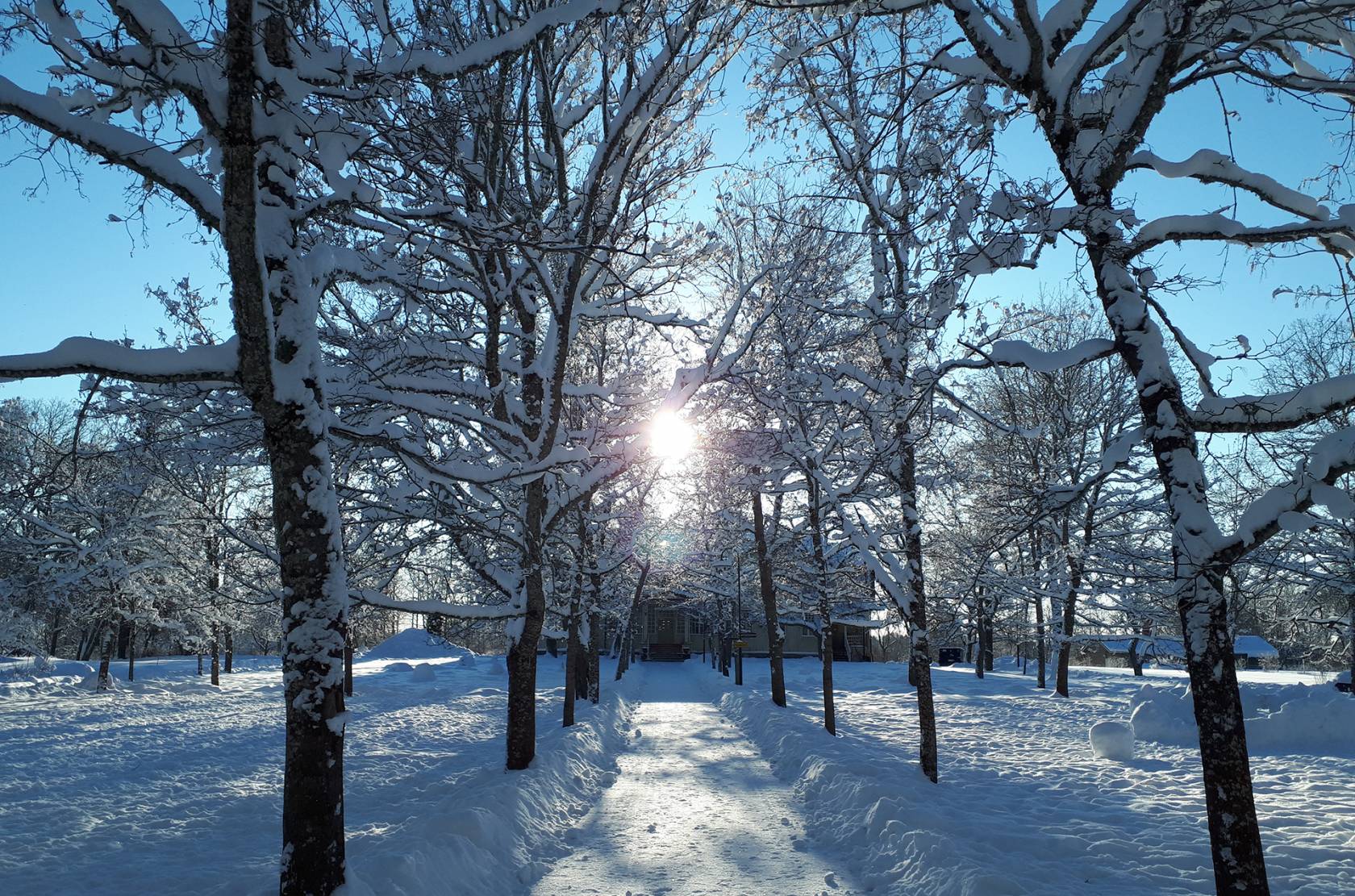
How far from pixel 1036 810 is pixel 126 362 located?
32.9 feet

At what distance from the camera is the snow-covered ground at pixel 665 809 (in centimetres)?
591

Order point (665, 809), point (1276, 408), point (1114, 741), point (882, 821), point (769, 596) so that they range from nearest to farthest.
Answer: point (1276, 408)
point (882, 821)
point (665, 809)
point (1114, 741)
point (769, 596)

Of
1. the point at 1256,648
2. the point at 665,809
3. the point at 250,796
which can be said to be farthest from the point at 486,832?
the point at 1256,648

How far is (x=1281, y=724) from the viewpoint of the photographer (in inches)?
498

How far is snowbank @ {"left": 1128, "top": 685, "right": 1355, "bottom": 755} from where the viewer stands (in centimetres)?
1222

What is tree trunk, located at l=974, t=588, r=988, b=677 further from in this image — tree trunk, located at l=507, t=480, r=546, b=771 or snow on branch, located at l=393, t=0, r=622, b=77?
snow on branch, located at l=393, t=0, r=622, b=77

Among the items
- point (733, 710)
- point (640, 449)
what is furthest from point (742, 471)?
point (733, 710)

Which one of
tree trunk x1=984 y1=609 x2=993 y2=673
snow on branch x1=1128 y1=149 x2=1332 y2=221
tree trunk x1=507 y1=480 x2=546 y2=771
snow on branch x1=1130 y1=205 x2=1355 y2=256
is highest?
snow on branch x1=1128 y1=149 x2=1332 y2=221

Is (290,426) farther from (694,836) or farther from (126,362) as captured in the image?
(694,836)

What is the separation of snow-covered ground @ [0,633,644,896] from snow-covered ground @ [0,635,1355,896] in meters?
0.04

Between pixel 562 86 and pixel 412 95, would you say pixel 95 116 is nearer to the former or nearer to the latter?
pixel 412 95

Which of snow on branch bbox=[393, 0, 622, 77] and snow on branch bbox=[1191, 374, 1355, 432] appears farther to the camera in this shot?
snow on branch bbox=[393, 0, 622, 77]

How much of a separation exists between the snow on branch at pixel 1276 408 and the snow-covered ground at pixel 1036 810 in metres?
3.58

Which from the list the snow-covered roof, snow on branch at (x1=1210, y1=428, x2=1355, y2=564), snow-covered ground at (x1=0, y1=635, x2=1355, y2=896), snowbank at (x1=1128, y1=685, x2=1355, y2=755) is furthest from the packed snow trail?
the snow-covered roof
